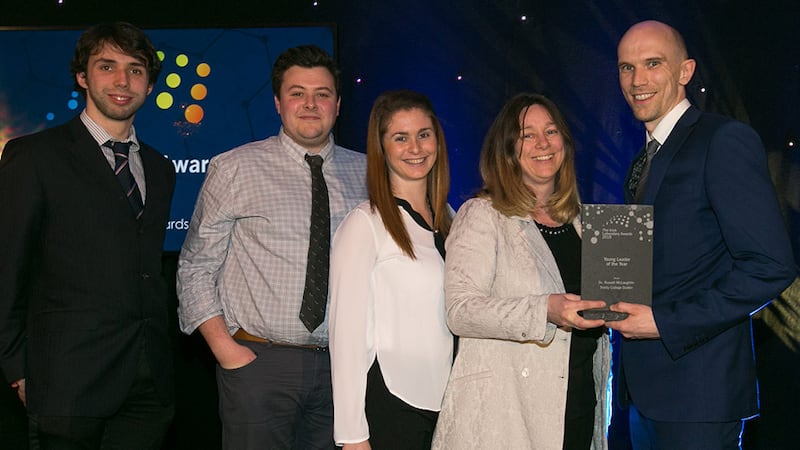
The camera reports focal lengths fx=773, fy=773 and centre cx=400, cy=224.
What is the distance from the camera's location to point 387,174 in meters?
2.57

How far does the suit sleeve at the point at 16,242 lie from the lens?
2.53 meters

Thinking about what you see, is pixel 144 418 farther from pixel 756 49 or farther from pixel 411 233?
pixel 756 49

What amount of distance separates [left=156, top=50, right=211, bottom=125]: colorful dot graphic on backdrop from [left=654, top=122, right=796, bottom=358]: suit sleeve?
2.91m

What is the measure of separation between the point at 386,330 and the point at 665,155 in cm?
99

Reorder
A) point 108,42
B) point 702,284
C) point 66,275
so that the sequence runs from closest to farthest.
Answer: point 702,284
point 66,275
point 108,42

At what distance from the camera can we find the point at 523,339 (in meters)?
2.15

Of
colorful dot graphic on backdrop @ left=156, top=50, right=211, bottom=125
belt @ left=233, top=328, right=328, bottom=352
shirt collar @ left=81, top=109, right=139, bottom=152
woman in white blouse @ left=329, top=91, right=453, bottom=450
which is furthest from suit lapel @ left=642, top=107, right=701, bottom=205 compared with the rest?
colorful dot graphic on backdrop @ left=156, top=50, right=211, bottom=125

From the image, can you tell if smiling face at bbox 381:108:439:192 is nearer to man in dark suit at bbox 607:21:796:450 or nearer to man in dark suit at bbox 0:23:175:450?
man in dark suit at bbox 607:21:796:450

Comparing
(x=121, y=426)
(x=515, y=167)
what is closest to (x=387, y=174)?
(x=515, y=167)

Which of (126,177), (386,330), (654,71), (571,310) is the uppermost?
(654,71)

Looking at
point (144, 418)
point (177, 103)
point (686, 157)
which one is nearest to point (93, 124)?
point (144, 418)

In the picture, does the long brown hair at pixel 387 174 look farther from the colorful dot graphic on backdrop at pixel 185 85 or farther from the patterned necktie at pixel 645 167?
the colorful dot graphic on backdrop at pixel 185 85

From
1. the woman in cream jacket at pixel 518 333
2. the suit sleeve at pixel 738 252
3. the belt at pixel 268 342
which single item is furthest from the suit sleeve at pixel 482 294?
the belt at pixel 268 342

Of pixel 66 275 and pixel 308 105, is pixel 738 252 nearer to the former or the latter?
pixel 308 105
